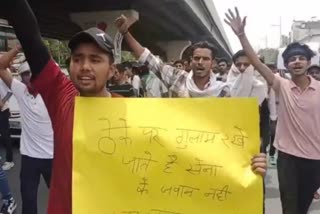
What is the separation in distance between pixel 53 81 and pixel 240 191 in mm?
844

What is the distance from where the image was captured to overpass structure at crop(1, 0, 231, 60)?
2511cm

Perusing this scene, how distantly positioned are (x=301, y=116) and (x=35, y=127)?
7.57 ft

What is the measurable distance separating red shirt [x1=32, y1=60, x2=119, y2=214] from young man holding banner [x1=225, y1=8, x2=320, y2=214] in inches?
94.1

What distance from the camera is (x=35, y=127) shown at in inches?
203

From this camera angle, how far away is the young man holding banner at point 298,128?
443 cm

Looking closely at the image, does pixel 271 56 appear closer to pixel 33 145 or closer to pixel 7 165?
pixel 7 165

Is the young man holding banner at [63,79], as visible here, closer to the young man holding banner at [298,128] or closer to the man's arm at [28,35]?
the man's arm at [28,35]

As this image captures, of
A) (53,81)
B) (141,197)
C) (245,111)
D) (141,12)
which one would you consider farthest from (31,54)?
(141,12)

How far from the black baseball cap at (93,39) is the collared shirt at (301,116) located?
249 cm

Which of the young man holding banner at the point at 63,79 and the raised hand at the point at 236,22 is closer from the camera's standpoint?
the young man holding banner at the point at 63,79

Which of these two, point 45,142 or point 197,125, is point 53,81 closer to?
point 197,125

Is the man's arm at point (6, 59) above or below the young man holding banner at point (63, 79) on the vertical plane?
above

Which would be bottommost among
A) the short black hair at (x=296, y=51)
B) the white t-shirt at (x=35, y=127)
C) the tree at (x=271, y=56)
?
the white t-shirt at (x=35, y=127)

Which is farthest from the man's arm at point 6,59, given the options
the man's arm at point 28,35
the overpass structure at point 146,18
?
the overpass structure at point 146,18
